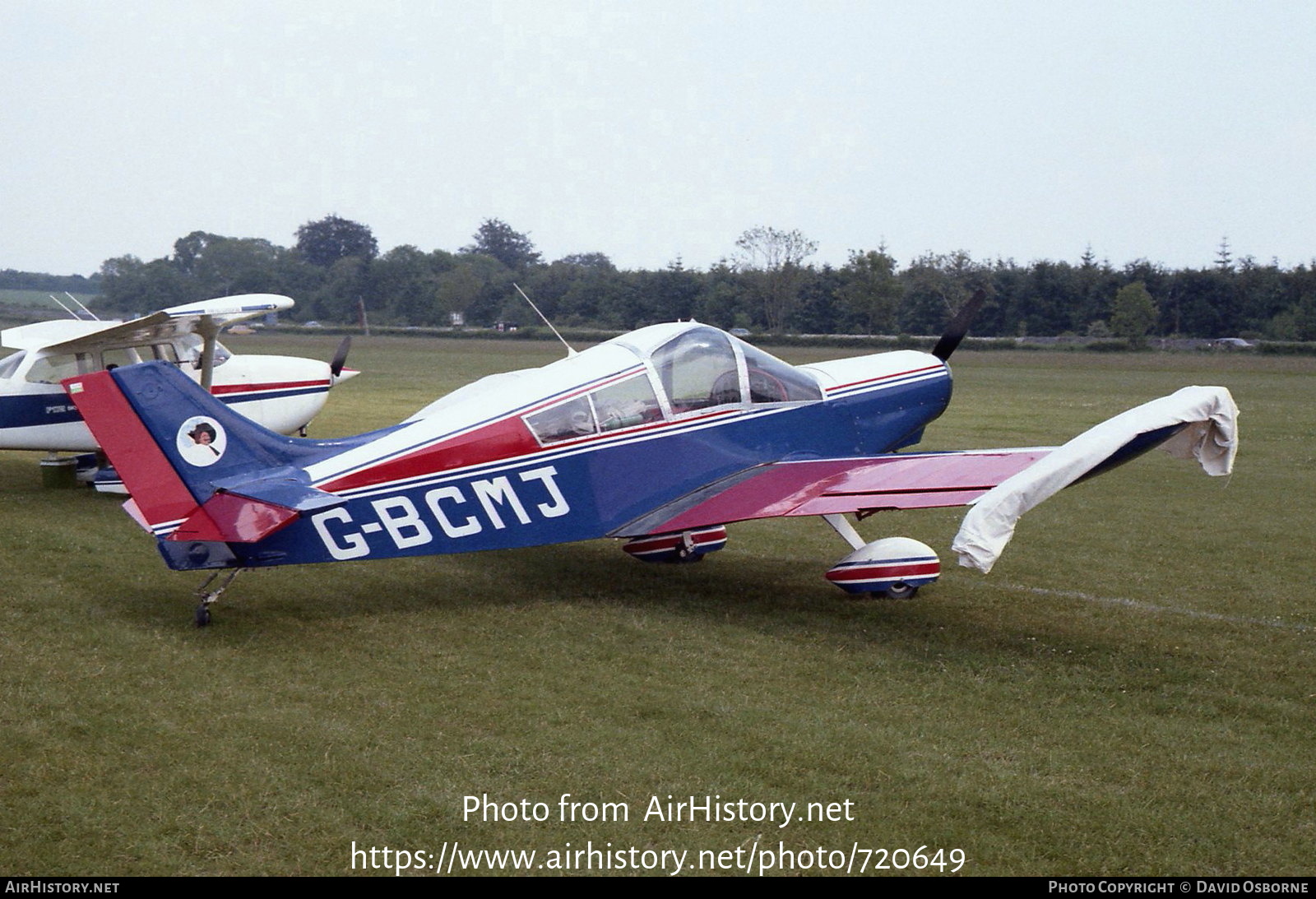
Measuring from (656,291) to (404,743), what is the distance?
36.0 metres

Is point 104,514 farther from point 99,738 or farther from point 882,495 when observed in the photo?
point 882,495

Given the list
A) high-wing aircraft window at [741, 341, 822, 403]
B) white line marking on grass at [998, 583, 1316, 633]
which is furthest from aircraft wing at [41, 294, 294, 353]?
white line marking on grass at [998, 583, 1316, 633]

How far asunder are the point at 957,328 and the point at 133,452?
6.60 m

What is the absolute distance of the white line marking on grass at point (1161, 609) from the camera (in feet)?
23.4

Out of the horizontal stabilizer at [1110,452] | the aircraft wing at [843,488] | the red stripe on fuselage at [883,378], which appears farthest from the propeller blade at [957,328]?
the horizontal stabilizer at [1110,452]

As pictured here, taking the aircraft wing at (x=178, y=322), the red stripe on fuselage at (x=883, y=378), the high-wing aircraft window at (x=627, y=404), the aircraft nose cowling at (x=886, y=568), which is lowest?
the aircraft nose cowling at (x=886, y=568)

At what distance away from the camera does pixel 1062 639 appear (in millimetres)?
6797

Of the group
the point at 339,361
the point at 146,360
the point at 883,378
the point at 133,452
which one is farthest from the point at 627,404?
the point at 339,361

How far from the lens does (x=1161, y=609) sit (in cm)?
756

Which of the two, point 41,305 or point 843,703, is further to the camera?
point 41,305

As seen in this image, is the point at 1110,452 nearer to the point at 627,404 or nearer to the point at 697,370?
the point at 697,370

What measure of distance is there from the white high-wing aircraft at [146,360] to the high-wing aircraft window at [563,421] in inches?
192

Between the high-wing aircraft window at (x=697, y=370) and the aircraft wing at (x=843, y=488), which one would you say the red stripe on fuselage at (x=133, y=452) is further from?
the high-wing aircraft window at (x=697, y=370)
